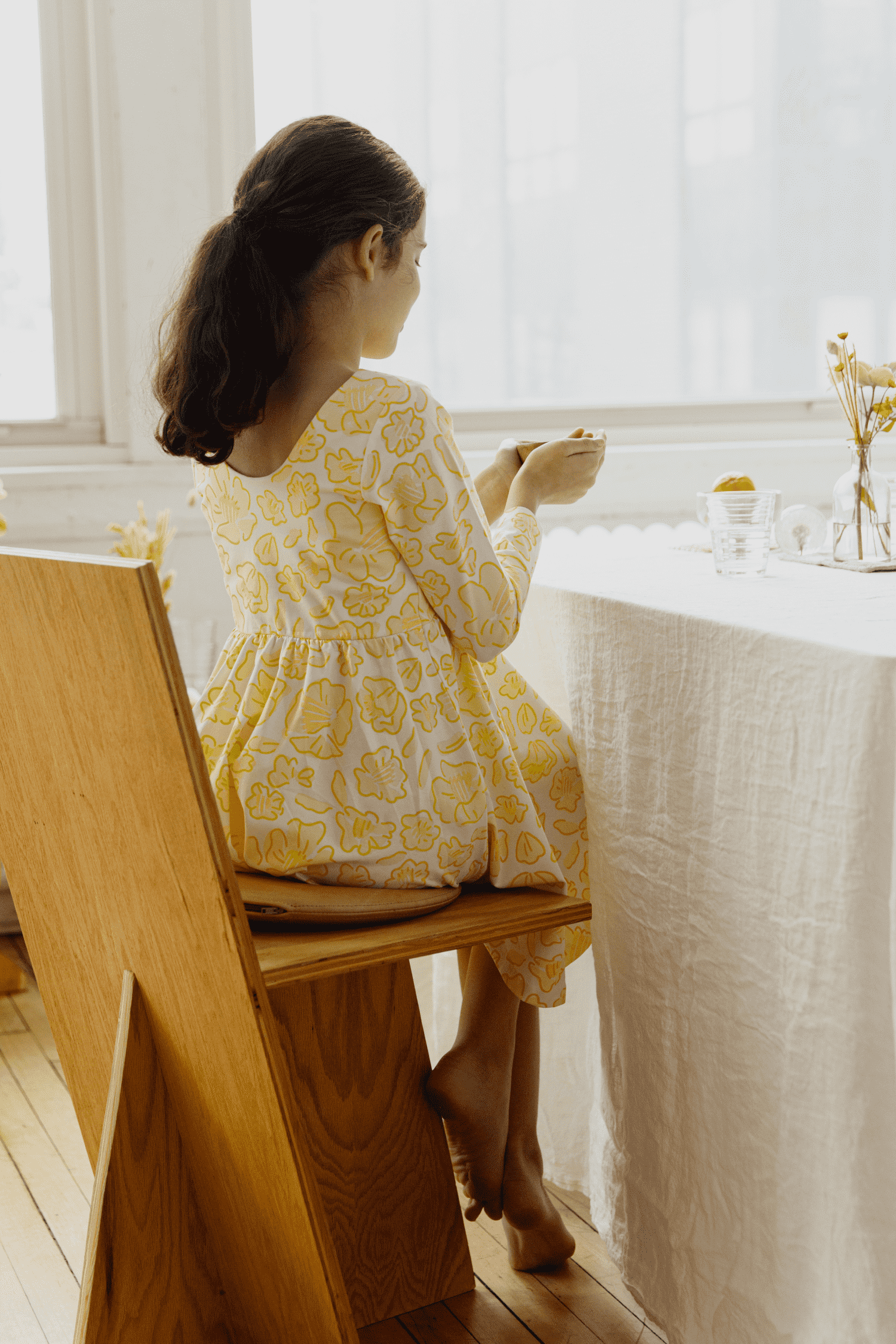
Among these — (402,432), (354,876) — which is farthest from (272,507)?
(354,876)

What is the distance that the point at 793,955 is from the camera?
1.07 meters

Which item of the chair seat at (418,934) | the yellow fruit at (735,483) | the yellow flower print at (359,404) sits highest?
the yellow flower print at (359,404)

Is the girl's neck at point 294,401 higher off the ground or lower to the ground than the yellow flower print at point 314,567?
higher

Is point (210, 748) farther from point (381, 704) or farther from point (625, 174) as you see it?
point (625, 174)

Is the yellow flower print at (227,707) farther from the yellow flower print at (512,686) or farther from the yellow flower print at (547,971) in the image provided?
the yellow flower print at (547,971)

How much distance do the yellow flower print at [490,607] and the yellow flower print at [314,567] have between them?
128 millimetres

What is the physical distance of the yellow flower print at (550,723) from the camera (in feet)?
4.75

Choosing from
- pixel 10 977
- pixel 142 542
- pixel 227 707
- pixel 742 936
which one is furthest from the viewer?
pixel 10 977

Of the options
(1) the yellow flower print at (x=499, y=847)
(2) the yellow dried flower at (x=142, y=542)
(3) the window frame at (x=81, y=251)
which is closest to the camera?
(1) the yellow flower print at (x=499, y=847)

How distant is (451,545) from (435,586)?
0.04m

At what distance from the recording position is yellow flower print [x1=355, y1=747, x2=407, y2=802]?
127 centimetres

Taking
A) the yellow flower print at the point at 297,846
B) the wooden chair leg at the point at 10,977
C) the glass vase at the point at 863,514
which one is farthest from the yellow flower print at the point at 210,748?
the wooden chair leg at the point at 10,977

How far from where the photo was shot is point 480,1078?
1.46m

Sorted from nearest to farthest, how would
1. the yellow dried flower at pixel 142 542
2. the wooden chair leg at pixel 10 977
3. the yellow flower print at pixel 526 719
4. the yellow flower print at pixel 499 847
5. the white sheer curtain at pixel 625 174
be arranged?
1. the yellow flower print at pixel 499 847
2. the yellow flower print at pixel 526 719
3. the yellow dried flower at pixel 142 542
4. the wooden chair leg at pixel 10 977
5. the white sheer curtain at pixel 625 174
